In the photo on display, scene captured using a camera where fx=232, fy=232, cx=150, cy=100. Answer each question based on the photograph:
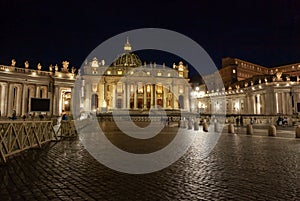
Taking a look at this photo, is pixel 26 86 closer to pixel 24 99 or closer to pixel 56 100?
pixel 24 99

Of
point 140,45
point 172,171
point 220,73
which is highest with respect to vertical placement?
point 140,45

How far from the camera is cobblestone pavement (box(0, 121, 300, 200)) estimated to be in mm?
4328

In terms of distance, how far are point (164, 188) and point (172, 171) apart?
159 cm

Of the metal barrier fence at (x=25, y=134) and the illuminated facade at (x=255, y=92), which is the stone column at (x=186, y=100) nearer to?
the illuminated facade at (x=255, y=92)

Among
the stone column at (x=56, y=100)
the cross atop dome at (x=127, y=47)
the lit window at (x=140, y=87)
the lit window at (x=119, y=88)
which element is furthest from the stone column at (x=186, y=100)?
the stone column at (x=56, y=100)

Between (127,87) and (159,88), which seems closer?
(127,87)

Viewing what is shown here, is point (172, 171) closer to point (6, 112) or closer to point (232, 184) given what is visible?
point (232, 184)

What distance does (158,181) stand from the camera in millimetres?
5367

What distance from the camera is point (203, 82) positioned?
101000 millimetres

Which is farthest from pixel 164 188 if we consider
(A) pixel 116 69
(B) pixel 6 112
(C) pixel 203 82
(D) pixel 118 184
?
(C) pixel 203 82

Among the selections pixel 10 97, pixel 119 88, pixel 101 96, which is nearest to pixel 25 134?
pixel 10 97

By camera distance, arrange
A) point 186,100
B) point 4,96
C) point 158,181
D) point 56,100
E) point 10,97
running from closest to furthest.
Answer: point 158,181, point 4,96, point 10,97, point 56,100, point 186,100

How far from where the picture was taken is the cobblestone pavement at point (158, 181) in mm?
4328

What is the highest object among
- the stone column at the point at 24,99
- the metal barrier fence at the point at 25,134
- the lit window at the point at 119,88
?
the lit window at the point at 119,88
